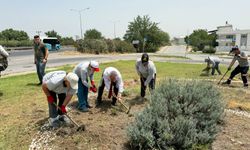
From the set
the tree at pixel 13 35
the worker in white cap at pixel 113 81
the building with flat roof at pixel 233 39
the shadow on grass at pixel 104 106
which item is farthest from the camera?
the tree at pixel 13 35

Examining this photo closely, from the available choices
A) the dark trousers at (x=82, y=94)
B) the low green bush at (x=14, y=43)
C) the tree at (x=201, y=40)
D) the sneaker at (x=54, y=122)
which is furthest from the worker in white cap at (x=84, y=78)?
the tree at (x=201, y=40)

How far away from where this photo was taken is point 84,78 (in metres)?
5.36

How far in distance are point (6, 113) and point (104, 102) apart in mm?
2366

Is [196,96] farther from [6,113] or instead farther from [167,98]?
[6,113]

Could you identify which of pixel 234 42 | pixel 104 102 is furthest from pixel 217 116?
pixel 234 42

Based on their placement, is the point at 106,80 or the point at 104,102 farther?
the point at 104,102

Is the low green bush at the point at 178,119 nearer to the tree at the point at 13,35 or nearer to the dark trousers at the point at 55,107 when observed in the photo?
the dark trousers at the point at 55,107

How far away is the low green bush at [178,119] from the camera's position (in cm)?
376

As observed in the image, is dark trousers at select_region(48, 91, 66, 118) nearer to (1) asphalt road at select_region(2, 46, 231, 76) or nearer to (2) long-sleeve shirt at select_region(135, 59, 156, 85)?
(2) long-sleeve shirt at select_region(135, 59, 156, 85)

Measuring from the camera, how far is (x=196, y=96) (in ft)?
15.2

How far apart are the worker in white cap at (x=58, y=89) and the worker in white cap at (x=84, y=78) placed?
2.50 feet

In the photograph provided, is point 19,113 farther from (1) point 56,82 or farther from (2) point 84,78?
(1) point 56,82

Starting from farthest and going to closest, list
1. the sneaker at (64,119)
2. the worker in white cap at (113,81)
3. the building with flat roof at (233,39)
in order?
the building with flat roof at (233,39)
the worker in white cap at (113,81)
the sneaker at (64,119)

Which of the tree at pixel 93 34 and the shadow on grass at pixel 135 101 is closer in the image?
the shadow on grass at pixel 135 101
